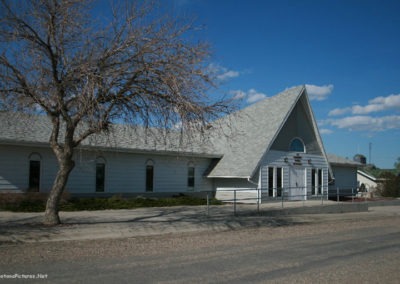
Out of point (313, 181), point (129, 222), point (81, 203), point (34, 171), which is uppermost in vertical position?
point (34, 171)

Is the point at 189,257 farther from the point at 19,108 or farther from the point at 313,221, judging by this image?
the point at 313,221

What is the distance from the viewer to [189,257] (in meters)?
10.1

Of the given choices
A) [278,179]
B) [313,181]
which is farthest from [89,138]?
[313,181]

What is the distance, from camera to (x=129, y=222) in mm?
15844

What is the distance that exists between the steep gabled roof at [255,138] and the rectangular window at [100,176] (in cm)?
700

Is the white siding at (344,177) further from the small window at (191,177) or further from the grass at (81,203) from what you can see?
the grass at (81,203)

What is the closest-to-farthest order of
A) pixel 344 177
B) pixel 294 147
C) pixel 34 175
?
pixel 34 175 < pixel 294 147 < pixel 344 177

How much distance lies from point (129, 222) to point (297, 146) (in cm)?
1580

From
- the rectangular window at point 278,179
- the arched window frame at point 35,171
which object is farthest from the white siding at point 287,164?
the arched window frame at point 35,171

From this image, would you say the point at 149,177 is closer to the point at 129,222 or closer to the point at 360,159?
the point at 129,222

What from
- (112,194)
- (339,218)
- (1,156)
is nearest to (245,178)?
(339,218)

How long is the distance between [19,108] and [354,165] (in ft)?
98.1

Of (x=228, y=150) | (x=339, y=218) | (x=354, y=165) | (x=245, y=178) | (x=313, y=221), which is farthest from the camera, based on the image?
(x=354, y=165)

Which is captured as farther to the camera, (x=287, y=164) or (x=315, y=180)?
(x=315, y=180)
